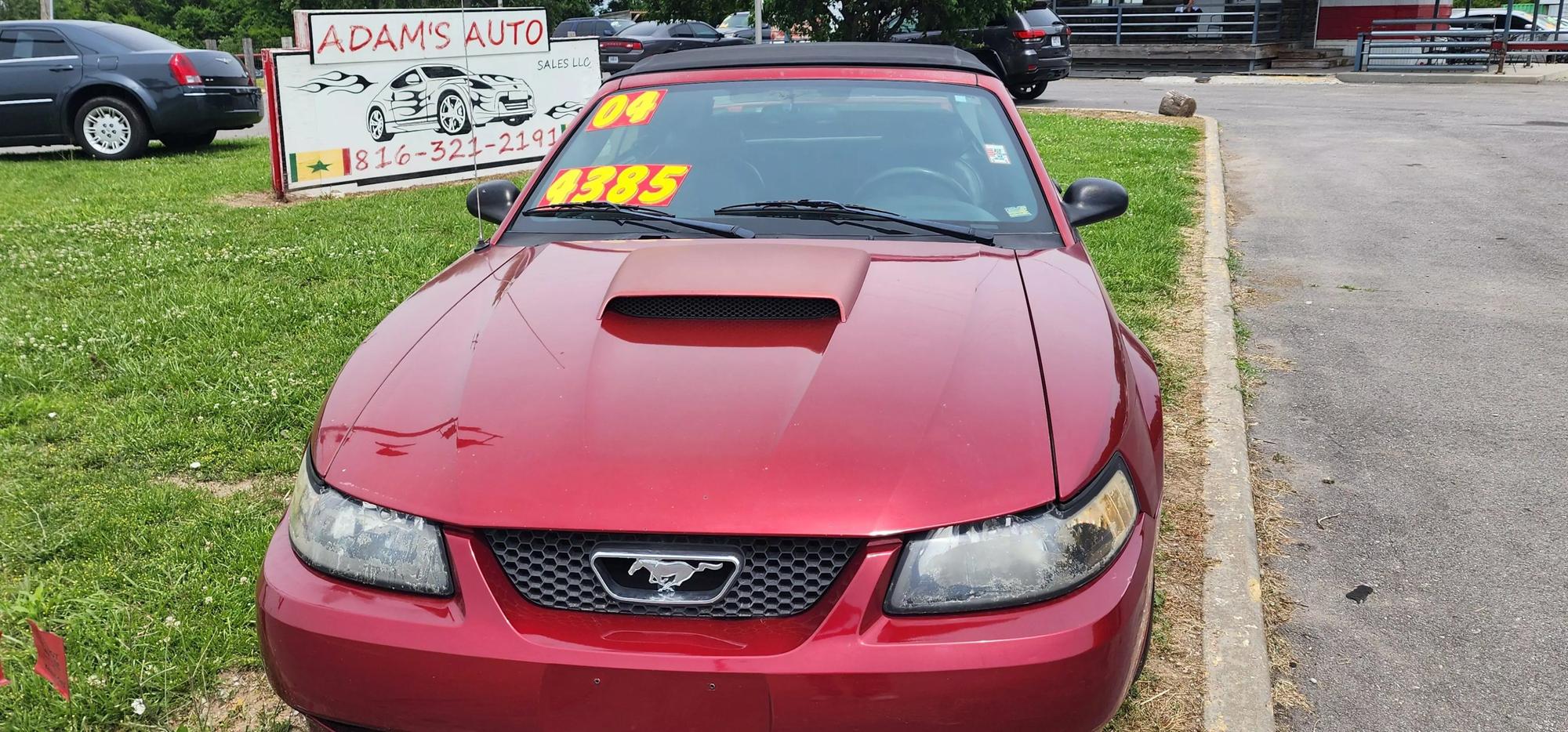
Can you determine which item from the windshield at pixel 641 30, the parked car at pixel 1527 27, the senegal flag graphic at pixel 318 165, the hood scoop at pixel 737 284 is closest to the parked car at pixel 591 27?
the windshield at pixel 641 30

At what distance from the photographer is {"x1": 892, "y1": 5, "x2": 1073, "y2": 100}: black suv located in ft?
66.4

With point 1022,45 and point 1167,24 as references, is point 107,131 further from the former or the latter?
point 1167,24

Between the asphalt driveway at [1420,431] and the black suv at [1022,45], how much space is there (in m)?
9.49

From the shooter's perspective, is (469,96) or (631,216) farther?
(469,96)

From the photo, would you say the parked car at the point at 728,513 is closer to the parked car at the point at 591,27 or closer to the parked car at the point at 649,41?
the parked car at the point at 649,41

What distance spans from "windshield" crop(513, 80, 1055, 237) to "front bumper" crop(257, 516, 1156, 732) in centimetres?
143

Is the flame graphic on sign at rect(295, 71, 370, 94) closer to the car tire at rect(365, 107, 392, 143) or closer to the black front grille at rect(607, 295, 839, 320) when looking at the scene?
the car tire at rect(365, 107, 392, 143)

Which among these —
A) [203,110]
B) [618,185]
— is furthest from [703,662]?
[203,110]

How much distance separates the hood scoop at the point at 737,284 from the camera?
2.49m

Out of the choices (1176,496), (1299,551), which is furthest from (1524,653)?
(1176,496)

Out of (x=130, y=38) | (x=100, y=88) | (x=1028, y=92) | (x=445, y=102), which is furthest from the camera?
(x=1028, y=92)

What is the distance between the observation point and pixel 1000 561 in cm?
193

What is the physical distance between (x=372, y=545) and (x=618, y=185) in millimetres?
1647

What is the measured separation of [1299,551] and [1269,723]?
1.11 metres
